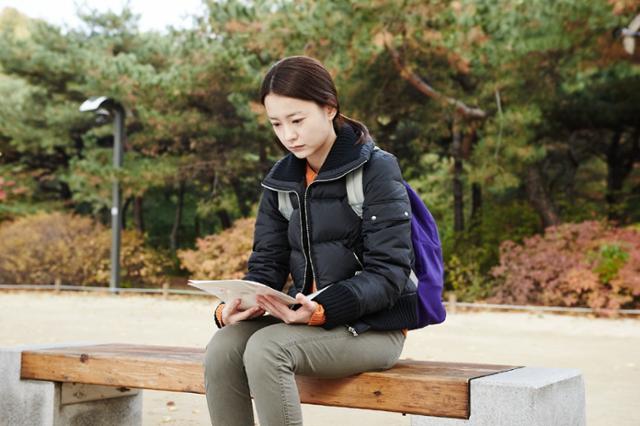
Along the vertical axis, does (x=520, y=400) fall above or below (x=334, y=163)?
below

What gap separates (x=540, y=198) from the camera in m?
15.9

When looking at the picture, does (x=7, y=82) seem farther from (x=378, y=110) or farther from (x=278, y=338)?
(x=278, y=338)

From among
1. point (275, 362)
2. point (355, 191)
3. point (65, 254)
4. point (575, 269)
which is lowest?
point (65, 254)

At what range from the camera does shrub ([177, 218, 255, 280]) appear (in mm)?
16250

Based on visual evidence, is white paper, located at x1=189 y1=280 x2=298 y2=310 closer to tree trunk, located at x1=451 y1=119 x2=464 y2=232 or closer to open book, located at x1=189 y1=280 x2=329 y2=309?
open book, located at x1=189 y1=280 x2=329 y2=309

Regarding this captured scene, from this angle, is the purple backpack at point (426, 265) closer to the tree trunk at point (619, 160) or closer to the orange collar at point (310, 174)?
the orange collar at point (310, 174)

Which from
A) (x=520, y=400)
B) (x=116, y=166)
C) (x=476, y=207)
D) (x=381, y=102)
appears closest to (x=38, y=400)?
(x=520, y=400)

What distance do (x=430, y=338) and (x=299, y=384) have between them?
6.83 meters

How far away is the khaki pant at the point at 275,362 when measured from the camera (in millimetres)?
2660

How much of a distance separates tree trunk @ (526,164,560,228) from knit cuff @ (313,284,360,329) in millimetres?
13705

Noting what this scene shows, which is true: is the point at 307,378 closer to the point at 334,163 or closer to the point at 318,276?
the point at 318,276

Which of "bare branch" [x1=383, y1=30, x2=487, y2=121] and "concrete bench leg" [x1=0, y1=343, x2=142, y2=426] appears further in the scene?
"bare branch" [x1=383, y1=30, x2=487, y2=121]

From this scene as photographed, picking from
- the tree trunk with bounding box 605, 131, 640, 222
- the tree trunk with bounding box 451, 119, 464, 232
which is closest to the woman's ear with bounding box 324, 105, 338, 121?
the tree trunk with bounding box 451, 119, 464, 232

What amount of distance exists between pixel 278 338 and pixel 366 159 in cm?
69
